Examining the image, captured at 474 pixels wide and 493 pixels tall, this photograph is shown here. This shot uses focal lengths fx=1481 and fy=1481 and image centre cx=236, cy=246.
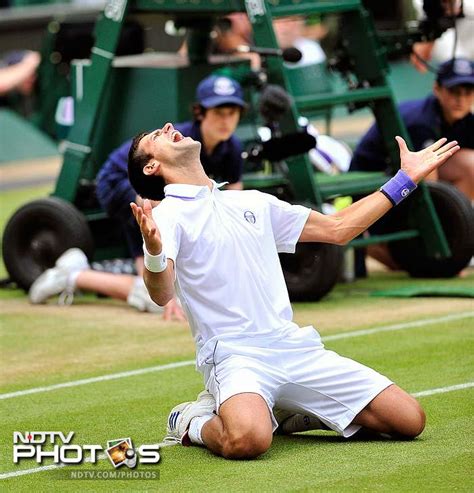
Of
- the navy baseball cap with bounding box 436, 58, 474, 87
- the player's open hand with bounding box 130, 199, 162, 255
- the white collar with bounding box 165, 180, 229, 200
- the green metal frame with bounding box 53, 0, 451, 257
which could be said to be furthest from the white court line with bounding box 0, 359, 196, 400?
the navy baseball cap with bounding box 436, 58, 474, 87

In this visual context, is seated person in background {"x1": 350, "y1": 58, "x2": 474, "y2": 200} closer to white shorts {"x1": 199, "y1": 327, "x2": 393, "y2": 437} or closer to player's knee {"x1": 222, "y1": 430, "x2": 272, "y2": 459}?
white shorts {"x1": 199, "y1": 327, "x2": 393, "y2": 437}

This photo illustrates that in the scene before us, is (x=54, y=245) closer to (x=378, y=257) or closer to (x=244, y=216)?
(x=378, y=257)

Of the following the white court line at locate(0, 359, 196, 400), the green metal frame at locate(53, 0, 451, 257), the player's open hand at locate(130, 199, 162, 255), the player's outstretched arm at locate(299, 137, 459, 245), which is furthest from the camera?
the green metal frame at locate(53, 0, 451, 257)

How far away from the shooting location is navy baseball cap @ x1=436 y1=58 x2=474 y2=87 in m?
11.0

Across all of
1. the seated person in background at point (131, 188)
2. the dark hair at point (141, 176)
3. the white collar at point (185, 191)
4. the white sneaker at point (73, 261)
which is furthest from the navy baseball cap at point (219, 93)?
the white collar at point (185, 191)

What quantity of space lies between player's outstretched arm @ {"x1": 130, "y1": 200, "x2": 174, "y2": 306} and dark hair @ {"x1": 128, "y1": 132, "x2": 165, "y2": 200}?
1.42 feet

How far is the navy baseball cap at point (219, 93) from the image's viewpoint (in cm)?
989

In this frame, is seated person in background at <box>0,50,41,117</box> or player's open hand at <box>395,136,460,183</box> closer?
player's open hand at <box>395,136,460,183</box>

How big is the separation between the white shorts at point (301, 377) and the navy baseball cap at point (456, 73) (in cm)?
516

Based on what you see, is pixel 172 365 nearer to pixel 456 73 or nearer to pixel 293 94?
pixel 293 94

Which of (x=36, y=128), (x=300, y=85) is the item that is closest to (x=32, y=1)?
(x=36, y=128)

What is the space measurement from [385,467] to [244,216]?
4.18ft

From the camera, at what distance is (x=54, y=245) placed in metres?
10.8

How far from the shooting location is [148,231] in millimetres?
5691
